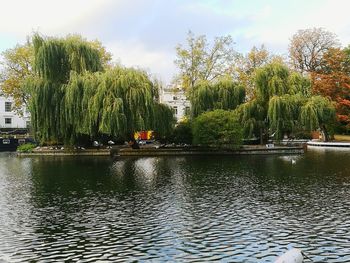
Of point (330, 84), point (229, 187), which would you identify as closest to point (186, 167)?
point (229, 187)

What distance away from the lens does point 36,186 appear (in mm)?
20141

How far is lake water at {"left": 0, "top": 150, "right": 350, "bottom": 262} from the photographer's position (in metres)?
9.62

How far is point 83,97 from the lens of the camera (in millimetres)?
36062

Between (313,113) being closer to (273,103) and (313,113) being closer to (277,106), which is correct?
(277,106)

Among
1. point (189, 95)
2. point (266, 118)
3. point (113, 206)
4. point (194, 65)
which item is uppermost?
point (194, 65)

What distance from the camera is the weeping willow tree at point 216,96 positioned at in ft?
139

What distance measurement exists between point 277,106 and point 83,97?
16.9 meters

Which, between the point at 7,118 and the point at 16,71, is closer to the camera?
the point at 16,71

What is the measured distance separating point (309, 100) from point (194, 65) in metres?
14.4

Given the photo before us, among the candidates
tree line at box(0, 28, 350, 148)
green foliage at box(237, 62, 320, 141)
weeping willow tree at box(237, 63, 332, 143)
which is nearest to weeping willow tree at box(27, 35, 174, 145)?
tree line at box(0, 28, 350, 148)

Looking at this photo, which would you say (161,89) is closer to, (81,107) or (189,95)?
(189,95)

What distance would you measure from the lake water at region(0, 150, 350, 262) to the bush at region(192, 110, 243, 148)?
48.6 ft

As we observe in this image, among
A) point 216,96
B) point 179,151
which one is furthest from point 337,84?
point 179,151

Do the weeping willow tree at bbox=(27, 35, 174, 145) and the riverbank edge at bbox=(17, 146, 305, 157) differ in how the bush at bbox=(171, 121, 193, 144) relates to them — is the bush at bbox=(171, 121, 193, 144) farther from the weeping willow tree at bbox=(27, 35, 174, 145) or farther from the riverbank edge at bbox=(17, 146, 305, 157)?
the weeping willow tree at bbox=(27, 35, 174, 145)
